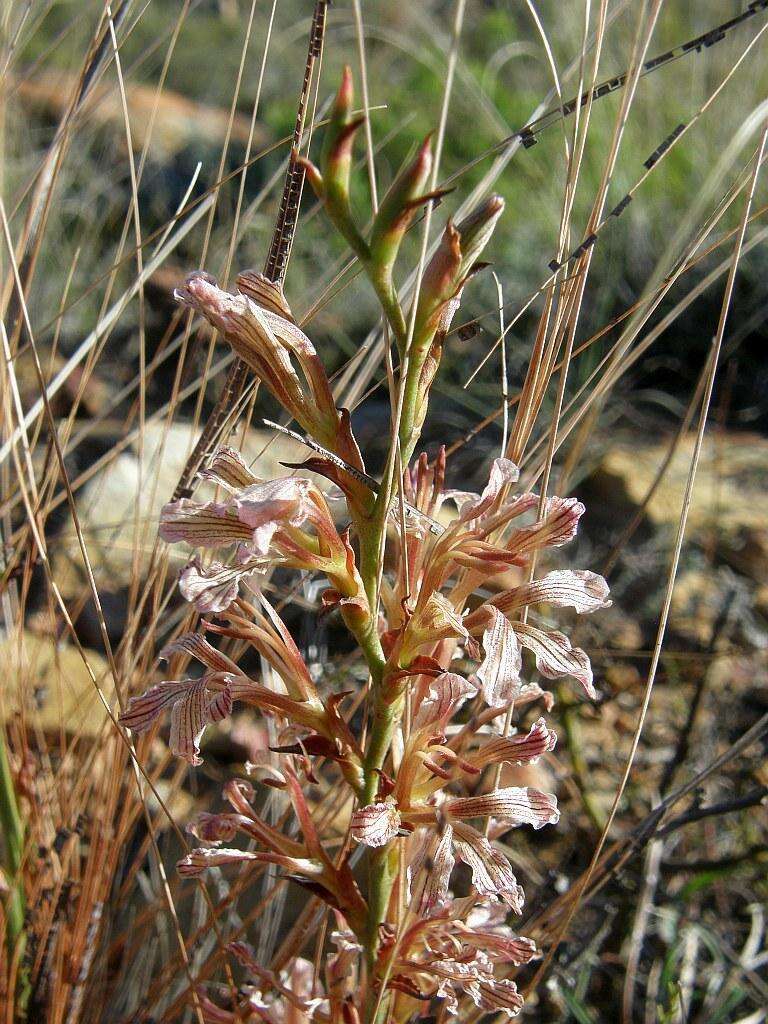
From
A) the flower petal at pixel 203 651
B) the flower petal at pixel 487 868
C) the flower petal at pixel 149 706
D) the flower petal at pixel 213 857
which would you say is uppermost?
the flower petal at pixel 203 651

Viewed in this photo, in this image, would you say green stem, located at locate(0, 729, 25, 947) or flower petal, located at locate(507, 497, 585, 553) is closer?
flower petal, located at locate(507, 497, 585, 553)

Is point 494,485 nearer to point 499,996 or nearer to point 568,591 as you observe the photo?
point 568,591

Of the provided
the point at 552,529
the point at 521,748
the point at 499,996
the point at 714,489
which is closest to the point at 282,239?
the point at 552,529

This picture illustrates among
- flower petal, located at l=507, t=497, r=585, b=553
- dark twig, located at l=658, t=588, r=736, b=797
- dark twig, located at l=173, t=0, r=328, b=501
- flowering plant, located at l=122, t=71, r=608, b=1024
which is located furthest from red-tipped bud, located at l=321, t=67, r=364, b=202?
dark twig, located at l=658, t=588, r=736, b=797

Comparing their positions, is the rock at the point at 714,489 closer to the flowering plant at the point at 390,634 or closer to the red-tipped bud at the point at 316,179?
the flowering plant at the point at 390,634

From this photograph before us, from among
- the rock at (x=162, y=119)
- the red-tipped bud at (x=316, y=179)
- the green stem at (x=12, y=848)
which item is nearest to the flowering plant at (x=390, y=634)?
the red-tipped bud at (x=316, y=179)

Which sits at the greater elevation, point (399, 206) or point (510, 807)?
point (399, 206)

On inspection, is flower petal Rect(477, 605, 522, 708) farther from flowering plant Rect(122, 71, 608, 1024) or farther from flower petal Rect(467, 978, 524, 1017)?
flower petal Rect(467, 978, 524, 1017)

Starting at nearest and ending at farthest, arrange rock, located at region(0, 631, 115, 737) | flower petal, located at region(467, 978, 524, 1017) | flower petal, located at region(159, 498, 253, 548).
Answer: flower petal, located at region(159, 498, 253, 548) < flower petal, located at region(467, 978, 524, 1017) < rock, located at region(0, 631, 115, 737)
